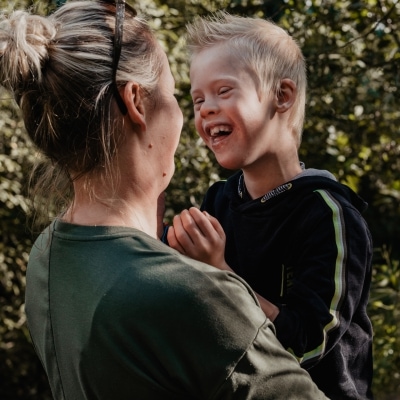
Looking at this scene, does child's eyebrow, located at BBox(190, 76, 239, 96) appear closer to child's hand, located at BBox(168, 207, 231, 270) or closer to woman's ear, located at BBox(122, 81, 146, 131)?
child's hand, located at BBox(168, 207, 231, 270)

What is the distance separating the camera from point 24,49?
1769 millimetres

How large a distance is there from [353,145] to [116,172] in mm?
4790

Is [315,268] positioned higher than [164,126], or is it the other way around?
[164,126]

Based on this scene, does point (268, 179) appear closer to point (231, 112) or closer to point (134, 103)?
point (231, 112)

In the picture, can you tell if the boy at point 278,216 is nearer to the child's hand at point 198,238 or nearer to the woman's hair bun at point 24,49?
the child's hand at point 198,238

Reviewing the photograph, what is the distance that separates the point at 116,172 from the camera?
5.90ft

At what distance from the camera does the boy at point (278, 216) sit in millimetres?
2209

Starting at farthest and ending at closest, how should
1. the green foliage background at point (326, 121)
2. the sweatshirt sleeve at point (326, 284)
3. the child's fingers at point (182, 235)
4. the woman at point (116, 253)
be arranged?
the green foliage background at point (326, 121) < the sweatshirt sleeve at point (326, 284) < the child's fingers at point (182, 235) < the woman at point (116, 253)

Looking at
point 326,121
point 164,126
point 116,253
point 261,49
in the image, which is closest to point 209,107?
point 261,49

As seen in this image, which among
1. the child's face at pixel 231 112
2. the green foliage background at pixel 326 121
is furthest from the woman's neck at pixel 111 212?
the green foliage background at pixel 326 121

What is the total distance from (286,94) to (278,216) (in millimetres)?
460

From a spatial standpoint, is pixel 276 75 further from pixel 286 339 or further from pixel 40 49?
pixel 40 49

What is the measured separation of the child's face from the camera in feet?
8.30

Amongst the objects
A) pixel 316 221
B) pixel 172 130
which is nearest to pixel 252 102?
pixel 316 221
